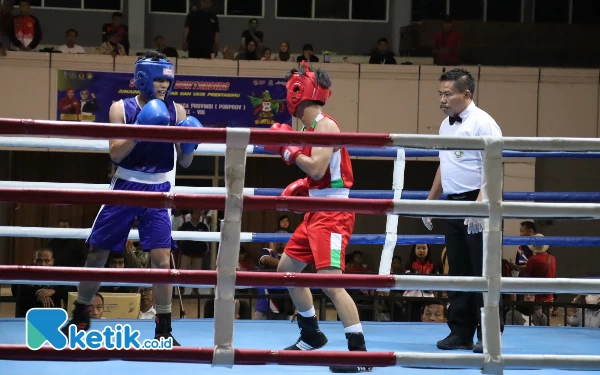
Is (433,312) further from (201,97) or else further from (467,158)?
(201,97)

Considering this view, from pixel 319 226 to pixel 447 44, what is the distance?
9.41m

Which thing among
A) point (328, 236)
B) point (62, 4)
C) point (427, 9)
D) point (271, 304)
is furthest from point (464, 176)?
point (62, 4)

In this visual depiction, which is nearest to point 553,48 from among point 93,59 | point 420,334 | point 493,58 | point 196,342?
point 493,58

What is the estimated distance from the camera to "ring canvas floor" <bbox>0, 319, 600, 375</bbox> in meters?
3.44

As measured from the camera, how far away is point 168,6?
14.6m

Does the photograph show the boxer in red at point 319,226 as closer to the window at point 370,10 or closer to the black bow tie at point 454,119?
the black bow tie at point 454,119

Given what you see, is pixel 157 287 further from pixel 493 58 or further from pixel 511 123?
pixel 493 58

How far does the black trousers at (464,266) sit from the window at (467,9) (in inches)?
439

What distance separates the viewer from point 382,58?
12.4 meters

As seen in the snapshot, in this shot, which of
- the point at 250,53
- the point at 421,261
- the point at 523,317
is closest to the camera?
the point at 523,317

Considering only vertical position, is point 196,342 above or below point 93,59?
below

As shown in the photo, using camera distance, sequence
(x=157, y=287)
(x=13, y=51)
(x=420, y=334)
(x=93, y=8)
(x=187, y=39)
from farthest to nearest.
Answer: (x=93, y=8) → (x=187, y=39) → (x=13, y=51) → (x=420, y=334) → (x=157, y=287)

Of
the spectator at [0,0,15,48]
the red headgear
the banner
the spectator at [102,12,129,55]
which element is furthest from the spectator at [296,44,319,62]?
the red headgear

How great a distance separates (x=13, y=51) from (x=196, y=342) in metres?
8.11
